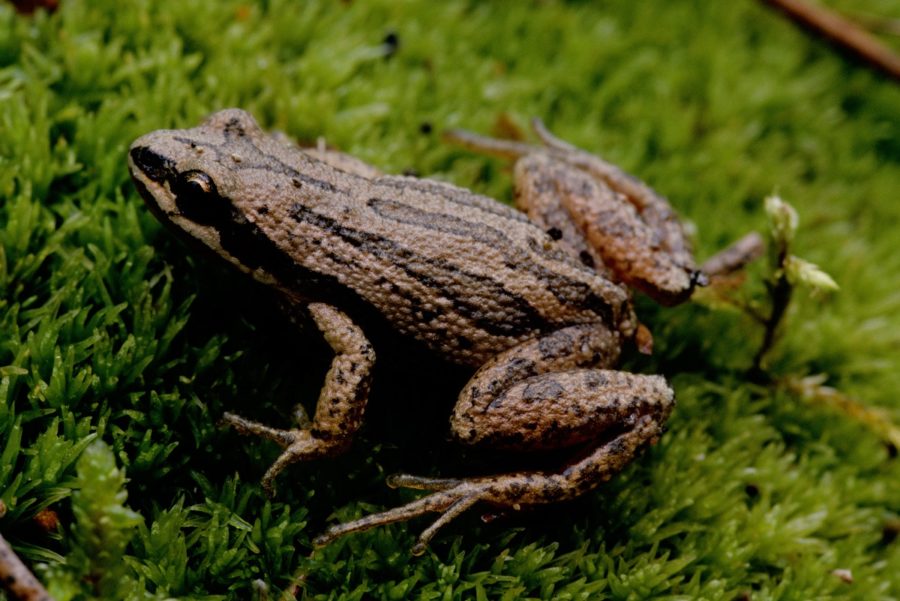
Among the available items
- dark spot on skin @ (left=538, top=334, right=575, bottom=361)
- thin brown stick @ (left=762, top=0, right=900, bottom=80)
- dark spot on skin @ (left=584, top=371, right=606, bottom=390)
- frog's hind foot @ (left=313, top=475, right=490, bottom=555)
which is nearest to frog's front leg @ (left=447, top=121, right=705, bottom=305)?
dark spot on skin @ (left=538, top=334, right=575, bottom=361)

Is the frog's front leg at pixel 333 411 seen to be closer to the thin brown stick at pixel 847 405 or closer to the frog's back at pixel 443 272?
the frog's back at pixel 443 272

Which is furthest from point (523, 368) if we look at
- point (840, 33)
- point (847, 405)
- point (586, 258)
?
point (840, 33)

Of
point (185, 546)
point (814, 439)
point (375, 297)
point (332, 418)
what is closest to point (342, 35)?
point (375, 297)

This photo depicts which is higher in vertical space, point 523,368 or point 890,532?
point 523,368

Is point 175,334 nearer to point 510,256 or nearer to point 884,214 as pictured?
point 510,256

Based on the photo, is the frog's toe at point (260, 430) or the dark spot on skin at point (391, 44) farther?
the dark spot on skin at point (391, 44)

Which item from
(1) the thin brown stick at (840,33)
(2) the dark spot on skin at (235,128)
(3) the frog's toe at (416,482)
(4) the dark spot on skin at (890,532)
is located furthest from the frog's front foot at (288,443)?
(1) the thin brown stick at (840,33)

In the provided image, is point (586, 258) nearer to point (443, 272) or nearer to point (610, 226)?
point (610, 226)

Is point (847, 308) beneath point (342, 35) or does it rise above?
beneath
